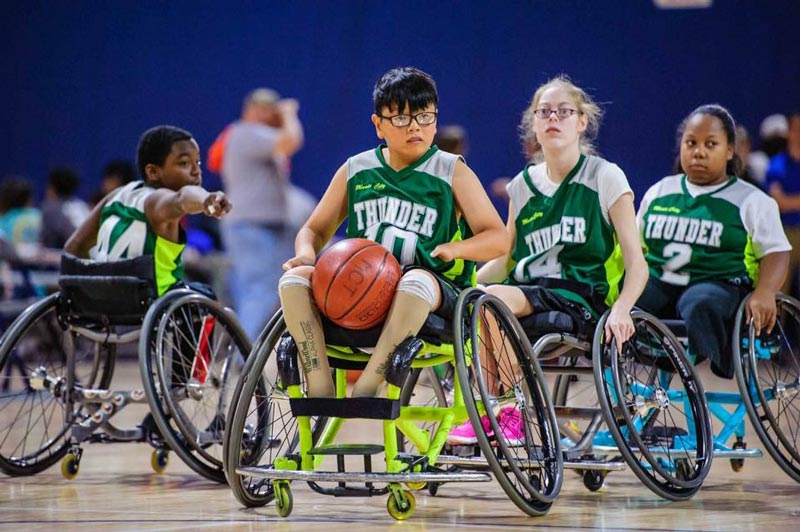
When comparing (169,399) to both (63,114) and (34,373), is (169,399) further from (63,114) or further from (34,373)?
(63,114)

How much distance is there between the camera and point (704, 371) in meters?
8.25

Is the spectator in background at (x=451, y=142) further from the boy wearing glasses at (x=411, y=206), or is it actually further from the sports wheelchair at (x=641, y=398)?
the boy wearing glasses at (x=411, y=206)

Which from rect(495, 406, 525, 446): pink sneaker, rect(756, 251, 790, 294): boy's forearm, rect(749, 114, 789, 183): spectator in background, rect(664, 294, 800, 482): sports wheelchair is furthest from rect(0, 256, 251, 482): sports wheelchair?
rect(749, 114, 789, 183): spectator in background

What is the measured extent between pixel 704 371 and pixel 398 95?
5.34 metres

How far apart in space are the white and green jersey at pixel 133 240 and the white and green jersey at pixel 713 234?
157 cm

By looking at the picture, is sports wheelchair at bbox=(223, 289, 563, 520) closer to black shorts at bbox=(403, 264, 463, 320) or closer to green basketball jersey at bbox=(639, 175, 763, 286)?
black shorts at bbox=(403, 264, 463, 320)

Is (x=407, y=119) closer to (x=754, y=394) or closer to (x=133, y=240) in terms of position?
(x=133, y=240)

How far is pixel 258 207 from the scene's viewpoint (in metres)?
7.78

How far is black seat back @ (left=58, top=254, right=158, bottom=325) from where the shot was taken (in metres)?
4.08

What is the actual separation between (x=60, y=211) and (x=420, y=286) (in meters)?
5.83

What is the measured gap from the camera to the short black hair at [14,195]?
28.2 ft

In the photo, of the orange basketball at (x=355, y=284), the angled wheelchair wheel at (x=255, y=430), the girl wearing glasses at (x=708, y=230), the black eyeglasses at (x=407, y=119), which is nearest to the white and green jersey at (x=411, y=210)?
the black eyeglasses at (x=407, y=119)

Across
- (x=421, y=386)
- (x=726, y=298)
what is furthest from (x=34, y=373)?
(x=726, y=298)

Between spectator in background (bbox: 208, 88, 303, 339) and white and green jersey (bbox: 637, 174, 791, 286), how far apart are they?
369 cm
